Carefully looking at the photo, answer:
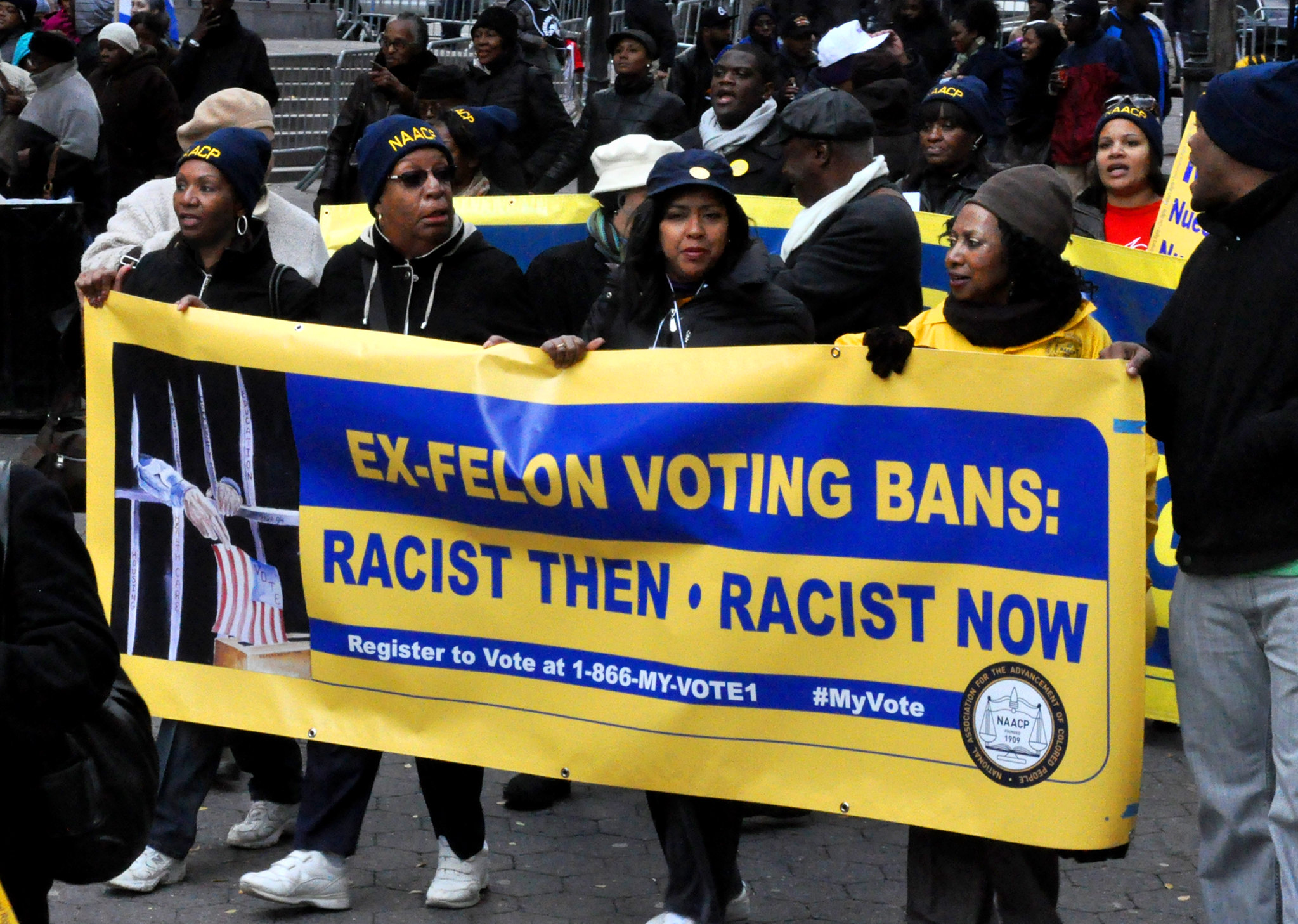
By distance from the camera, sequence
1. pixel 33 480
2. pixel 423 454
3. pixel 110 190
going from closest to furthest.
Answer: pixel 33 480, pixel 423 454, pixel 110 190

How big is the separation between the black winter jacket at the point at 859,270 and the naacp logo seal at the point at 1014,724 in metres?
1.77

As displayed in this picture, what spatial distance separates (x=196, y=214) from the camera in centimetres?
518

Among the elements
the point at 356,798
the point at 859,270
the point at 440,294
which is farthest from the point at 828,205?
the point at 356,798

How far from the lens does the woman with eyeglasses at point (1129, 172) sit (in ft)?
22.9

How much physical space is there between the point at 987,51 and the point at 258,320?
28.8 ft

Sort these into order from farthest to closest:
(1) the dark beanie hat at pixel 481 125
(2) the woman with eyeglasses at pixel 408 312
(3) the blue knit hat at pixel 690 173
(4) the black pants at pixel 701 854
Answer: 1. (1) the dark beanie hat at pixel 481 125
2. (2) the woman with eyeglasses at pixel 408 312
3. (3) the blue knit hat at pixel 690 173
4. (4) the black pants at pixel 701 854

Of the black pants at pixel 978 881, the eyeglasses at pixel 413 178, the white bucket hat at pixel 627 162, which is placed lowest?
the black pants at pixel 978 881

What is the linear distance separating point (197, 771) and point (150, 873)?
304 millimetres

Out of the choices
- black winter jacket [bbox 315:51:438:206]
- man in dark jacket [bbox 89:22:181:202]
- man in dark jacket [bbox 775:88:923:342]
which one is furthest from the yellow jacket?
man in dark jacket [bbox 89:22:181:202]

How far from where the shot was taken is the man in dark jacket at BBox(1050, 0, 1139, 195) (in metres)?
10.7

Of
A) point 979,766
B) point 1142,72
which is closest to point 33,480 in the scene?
point 979,766

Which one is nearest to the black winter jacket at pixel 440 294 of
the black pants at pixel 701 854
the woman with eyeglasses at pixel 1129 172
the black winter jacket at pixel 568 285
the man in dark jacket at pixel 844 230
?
the man in dark jacket at pixel 844 230

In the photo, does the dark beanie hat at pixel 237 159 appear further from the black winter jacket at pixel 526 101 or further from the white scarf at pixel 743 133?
the black winter jacket at pixel 526 101

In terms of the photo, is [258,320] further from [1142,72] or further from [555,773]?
[1142,72]
